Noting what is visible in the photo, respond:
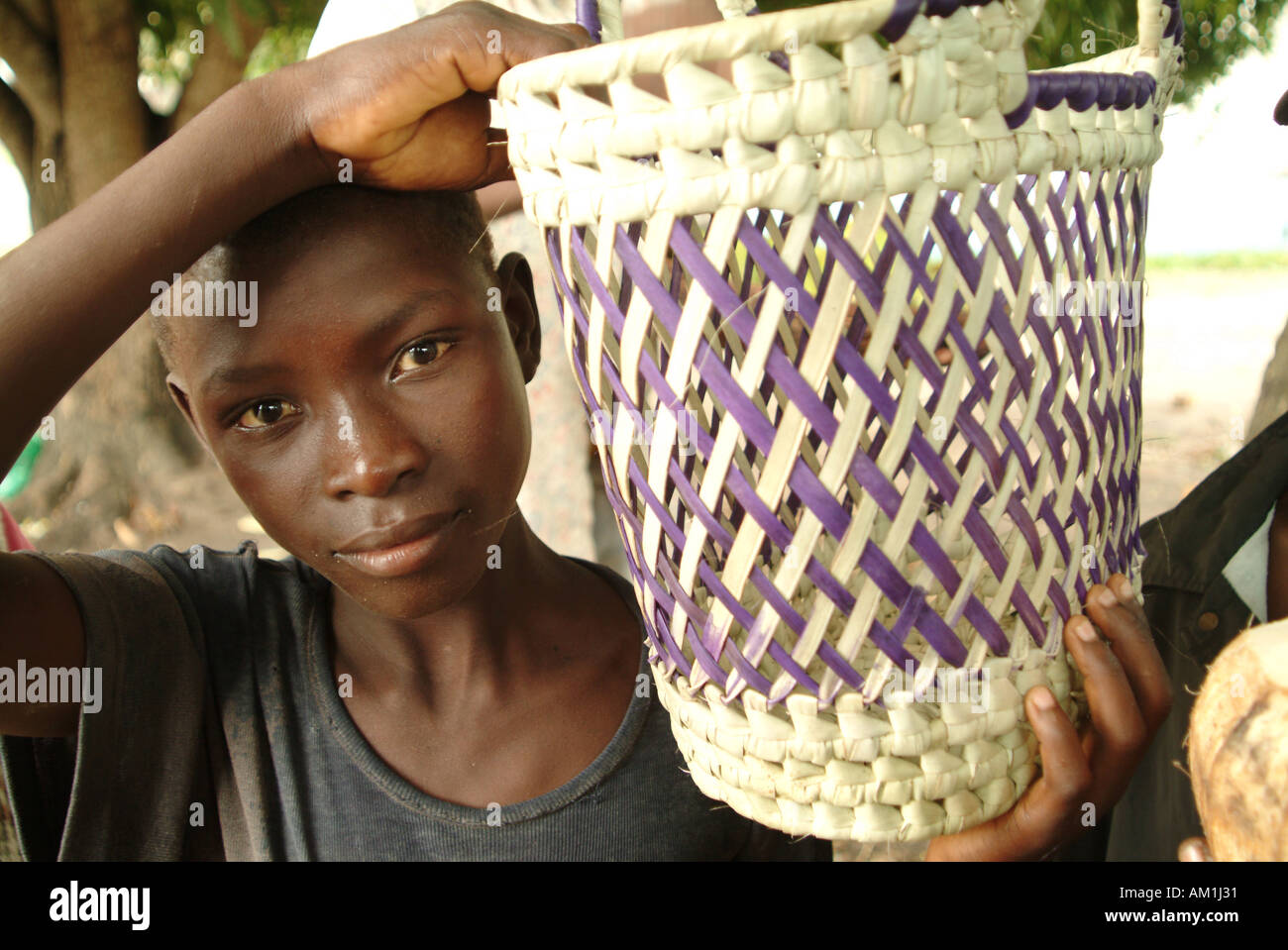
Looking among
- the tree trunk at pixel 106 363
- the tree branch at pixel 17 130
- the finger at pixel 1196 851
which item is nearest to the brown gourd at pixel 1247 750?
the finger at pixel 1196 851

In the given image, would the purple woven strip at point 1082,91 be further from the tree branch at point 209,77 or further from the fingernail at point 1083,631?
the tree branch at point 209,77

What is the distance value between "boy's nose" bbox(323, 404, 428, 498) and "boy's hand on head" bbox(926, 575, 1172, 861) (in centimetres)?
54

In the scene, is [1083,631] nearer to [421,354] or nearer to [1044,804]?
[1044,804]

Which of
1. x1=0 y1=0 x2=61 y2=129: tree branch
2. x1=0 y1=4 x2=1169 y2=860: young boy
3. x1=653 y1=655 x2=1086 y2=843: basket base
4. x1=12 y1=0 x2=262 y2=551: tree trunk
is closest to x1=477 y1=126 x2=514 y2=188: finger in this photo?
x1=0 y1=4 x2=1169 y2=860: young boy

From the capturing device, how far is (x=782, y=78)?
58 centimetres

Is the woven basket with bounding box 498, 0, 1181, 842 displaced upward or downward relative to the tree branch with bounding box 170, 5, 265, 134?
downward

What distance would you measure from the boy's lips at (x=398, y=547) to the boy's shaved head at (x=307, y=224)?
9.8 inches

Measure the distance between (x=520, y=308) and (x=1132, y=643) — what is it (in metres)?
0.68

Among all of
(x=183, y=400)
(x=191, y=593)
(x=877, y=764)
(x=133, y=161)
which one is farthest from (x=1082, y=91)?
(x=133, y=161)

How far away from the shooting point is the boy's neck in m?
1.18

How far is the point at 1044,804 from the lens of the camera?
2.51 feet

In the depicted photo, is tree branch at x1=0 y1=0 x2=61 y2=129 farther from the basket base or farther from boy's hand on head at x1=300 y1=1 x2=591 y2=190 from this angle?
the basket base

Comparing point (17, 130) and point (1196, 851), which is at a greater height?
point (17, 130)

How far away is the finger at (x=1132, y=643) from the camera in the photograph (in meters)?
0.76
